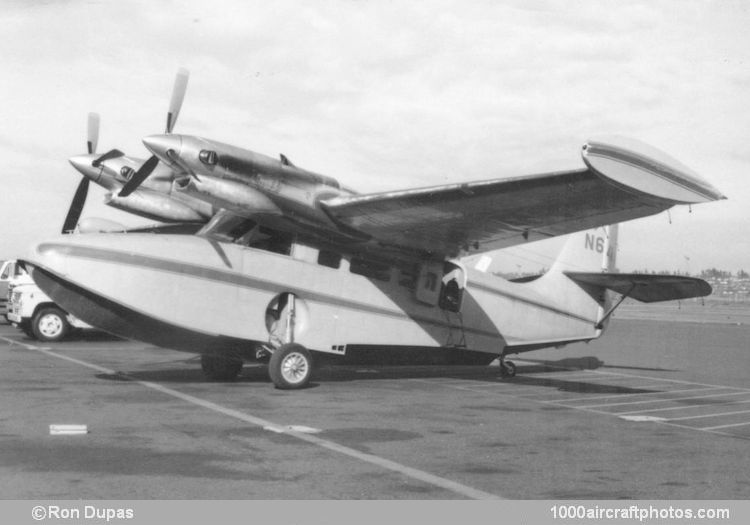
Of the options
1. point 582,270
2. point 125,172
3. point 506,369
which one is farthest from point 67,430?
point 582,270

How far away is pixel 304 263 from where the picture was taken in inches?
574

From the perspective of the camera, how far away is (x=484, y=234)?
14.7m

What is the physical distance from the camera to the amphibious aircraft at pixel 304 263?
1268cm

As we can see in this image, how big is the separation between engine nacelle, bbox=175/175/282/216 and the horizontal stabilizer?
8.13m

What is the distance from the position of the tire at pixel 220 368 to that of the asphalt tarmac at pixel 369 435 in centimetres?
41

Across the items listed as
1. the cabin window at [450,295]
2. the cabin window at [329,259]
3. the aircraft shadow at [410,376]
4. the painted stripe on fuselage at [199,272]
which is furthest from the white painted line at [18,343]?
the cabin window at [450,295]

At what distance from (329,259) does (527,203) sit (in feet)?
13.6

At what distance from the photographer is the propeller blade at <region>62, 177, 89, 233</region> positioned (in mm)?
15834

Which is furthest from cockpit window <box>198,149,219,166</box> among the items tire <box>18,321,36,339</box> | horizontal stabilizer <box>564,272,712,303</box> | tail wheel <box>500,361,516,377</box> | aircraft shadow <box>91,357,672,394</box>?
tire <box>18,321,36,339</box>

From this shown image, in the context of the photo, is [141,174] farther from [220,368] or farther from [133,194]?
[220,368]

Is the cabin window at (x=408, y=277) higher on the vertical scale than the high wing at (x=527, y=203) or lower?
lower

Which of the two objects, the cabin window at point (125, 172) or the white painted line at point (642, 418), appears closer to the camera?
the white painted line at point (642, 418)

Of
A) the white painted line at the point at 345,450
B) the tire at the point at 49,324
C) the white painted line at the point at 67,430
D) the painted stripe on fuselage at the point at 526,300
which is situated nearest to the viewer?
the white painted line at the point at 345,450

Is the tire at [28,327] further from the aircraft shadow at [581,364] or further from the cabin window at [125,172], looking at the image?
the aircraft shadow at [581,364]
